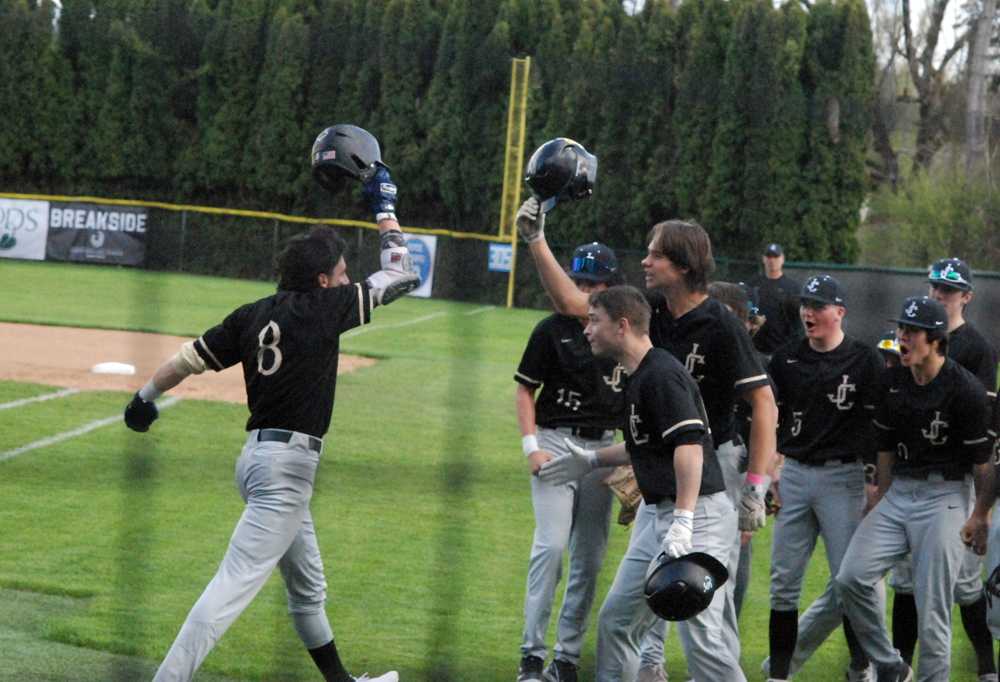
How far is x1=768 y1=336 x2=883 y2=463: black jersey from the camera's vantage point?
5129 millimetres

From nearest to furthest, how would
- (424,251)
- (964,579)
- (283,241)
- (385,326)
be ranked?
(964,579)
(385,326)
(424,251)
(283,241)

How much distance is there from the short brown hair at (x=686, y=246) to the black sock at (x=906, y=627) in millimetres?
1893

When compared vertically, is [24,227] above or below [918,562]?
above

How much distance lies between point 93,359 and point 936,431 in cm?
981

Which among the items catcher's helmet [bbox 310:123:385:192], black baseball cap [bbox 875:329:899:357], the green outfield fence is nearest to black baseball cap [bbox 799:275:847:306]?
black baseball cap [bbox 875:329:899:357]

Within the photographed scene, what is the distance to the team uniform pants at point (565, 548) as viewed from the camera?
488 centimetres

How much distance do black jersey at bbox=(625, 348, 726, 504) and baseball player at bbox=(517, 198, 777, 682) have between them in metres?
0.23

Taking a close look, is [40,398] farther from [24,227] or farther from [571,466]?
[24,227]

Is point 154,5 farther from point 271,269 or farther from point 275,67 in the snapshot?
point 271,269

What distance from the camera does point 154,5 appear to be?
16.0 m

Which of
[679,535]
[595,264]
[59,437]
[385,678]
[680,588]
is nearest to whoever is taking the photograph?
[680,588]

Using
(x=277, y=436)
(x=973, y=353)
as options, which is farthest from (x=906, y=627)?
(x=277, y=436)

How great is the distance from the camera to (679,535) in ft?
12.5

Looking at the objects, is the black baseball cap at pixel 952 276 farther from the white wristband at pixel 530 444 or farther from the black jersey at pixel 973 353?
the white wristband at pixel 530 444
